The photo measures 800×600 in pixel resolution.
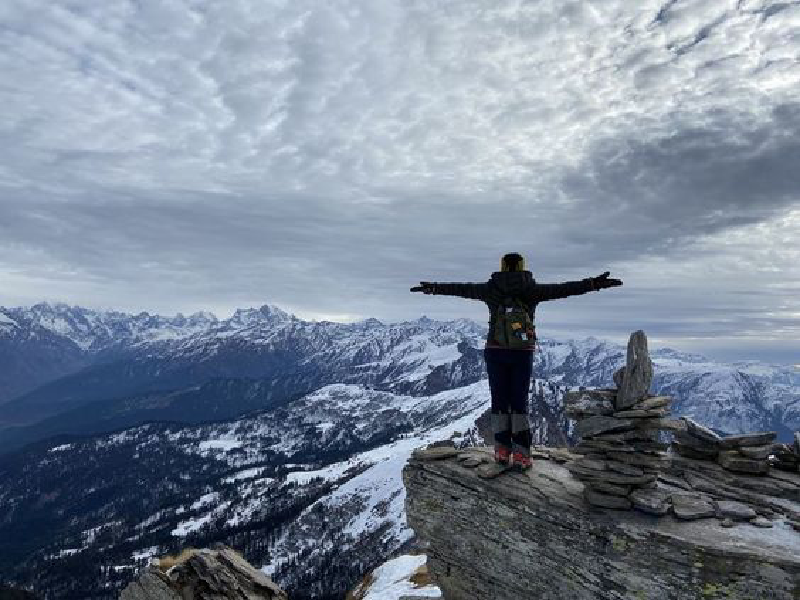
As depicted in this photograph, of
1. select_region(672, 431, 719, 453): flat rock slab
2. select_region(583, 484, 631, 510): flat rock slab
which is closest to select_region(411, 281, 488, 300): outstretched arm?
select_region(583, 484, 631, 510): flat rock slab

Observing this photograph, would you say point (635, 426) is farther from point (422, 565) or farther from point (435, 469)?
point (422, 565)

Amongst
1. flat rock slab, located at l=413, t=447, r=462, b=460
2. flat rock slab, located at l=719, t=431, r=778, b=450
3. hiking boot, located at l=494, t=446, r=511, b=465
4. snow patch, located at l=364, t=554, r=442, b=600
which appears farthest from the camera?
snow patch, located at l=364, t=554, r=442, b=600

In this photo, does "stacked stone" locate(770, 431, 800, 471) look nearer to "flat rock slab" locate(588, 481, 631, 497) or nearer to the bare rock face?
the bare rock face

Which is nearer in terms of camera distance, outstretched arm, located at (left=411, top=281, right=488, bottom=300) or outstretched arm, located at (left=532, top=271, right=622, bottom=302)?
outstretched arm, located at (left=532, top=271, right=622, bottom=302)

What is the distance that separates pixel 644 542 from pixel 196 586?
1903 cm

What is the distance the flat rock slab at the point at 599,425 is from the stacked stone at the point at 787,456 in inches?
310

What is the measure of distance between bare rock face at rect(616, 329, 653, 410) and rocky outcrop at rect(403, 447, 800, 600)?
3.19 meters

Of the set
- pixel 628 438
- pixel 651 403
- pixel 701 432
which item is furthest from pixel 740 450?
pixel 628 438

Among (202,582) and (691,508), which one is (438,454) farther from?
(202,582)

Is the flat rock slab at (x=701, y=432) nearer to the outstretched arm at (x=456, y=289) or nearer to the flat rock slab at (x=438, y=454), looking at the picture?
the flat rock slab at (x=438, y=454)

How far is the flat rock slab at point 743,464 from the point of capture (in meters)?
19.3

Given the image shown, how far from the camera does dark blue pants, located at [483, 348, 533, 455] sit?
19.1m

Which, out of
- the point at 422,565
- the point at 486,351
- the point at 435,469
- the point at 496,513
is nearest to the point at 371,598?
the point at 422,565

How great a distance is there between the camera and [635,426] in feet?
56.9
